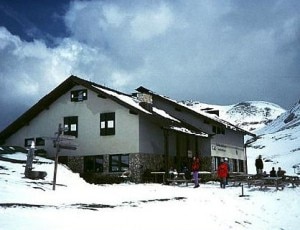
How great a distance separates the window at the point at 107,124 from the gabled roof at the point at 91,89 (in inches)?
53.9

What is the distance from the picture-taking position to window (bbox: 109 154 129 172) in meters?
28.2

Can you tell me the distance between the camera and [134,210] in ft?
41.9

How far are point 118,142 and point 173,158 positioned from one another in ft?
18.9

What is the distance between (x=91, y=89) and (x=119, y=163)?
565 cm

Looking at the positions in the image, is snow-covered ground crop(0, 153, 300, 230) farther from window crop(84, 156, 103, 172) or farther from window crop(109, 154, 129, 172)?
window crop(84, 156, 103, 172)

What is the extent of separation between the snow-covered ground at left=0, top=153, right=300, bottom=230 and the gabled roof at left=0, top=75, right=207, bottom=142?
842 cm

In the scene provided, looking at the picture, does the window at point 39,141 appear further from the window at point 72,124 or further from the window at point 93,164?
the window at point 93,164

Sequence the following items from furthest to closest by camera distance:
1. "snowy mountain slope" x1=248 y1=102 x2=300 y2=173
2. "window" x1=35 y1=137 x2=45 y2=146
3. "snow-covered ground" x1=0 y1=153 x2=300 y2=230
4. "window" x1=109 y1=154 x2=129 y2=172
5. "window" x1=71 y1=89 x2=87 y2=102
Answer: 1. "snowy mountain slope" x1=248 y1=102 x2=300 y2=173
2. "window" x1=35 y1=137 x2=45 y2=146
3. "window" x1=71 y1=89 x2=87 y2=102
4. "window" x1=109 y1=154 x2=129 y2=172
5. "snow-covered ground" x1=0 y1=153 x2=300 y2=230

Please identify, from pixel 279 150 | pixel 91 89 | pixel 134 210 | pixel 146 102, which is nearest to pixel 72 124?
pixel 91 89

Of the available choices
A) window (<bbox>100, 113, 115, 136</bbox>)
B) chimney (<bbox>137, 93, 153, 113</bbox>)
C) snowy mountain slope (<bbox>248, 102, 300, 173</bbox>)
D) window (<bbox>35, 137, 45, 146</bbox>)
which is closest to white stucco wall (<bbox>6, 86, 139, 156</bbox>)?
window (<bbox>100, 113, 115, 136</bbox>)

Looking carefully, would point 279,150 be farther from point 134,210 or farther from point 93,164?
point 134,210

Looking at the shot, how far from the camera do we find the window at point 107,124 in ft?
94.8

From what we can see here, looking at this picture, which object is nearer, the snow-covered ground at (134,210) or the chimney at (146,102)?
the snow-covered ground at (134,210)

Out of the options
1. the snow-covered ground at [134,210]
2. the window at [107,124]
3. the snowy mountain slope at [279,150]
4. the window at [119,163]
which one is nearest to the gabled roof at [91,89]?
the window at [107,124]
